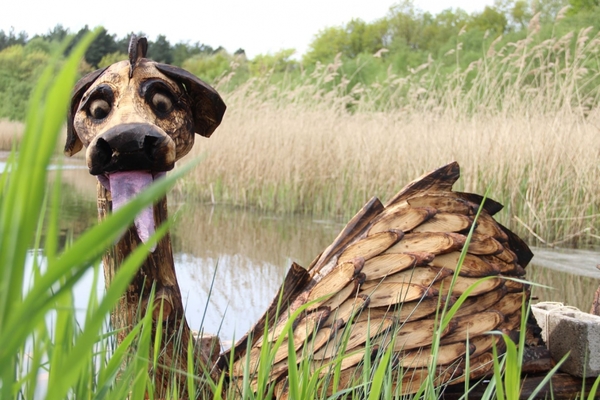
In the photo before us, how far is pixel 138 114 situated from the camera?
144 centimetres

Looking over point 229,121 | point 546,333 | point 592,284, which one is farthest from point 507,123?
point 546,333

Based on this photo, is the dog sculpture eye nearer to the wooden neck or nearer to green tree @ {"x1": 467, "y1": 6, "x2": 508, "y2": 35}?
the wooden neck

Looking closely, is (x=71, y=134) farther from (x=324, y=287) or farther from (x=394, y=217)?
(x=394, y=217)

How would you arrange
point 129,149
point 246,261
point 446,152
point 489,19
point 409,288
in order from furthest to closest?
1. point 489,19
2. point 446,152
3. point 246,261
4. point 409,288
5. point 129,149

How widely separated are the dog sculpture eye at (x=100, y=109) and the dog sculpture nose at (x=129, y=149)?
0.44ft

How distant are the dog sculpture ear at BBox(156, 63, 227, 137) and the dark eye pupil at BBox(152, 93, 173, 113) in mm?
70

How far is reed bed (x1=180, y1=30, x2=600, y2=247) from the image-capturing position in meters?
5.08

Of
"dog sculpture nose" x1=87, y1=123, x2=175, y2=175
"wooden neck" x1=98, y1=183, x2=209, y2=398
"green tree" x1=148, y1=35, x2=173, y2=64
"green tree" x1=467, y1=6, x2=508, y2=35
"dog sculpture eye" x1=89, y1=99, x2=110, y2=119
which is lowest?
"wooden neck" x1=98, y1=183, x2=209, y2=398

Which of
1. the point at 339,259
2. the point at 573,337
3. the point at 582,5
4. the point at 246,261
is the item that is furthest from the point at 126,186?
the point at 582,5

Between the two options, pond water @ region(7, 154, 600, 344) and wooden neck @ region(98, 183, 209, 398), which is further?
pond water @ region(7, 154, 600, 344)

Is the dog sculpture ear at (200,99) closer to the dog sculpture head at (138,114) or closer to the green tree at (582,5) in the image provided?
the dog sculpture head at (138,114)

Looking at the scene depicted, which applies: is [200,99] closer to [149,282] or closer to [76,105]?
[76,105]

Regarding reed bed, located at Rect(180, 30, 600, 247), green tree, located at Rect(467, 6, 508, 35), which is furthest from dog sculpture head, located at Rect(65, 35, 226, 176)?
green tree, located at Rect(467, 6, 508, 35)

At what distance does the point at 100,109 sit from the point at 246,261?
9.68ft
